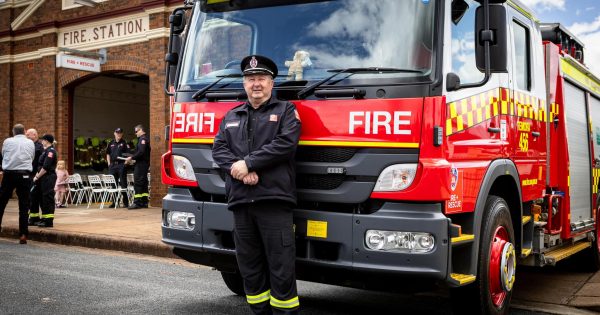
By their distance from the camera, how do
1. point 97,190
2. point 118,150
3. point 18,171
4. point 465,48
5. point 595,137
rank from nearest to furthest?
point 465,48, point 595,137, point 18,171, point 97,190, point 118,150

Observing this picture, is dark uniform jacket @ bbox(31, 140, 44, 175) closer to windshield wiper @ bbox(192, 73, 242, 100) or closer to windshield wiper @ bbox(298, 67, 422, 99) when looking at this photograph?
windshield wiper @ bbox(192, 73, 242, 100)

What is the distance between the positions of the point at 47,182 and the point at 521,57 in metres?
8.49

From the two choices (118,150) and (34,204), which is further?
(118,150)

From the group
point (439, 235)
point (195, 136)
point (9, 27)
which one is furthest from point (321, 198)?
point (9, 27)

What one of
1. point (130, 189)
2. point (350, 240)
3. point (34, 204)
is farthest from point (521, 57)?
point (130, 189)

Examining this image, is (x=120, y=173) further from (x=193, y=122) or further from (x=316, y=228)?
(x=316, y=228)

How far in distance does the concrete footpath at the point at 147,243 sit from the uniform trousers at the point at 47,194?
267 millimetres

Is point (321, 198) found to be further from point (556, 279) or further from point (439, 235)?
point (556, 279)

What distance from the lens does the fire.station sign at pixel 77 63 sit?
574 inches

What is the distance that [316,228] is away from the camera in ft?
15.6

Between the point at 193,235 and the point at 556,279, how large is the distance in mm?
4820

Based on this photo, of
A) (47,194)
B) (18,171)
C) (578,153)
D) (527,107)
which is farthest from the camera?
(47,194)

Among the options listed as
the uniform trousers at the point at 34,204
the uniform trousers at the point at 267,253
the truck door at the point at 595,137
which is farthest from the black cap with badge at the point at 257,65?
the uniform trousers at the point at 34,204

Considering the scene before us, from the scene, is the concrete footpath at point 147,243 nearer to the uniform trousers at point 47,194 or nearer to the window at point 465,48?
the uniform trousers at point 47,194
